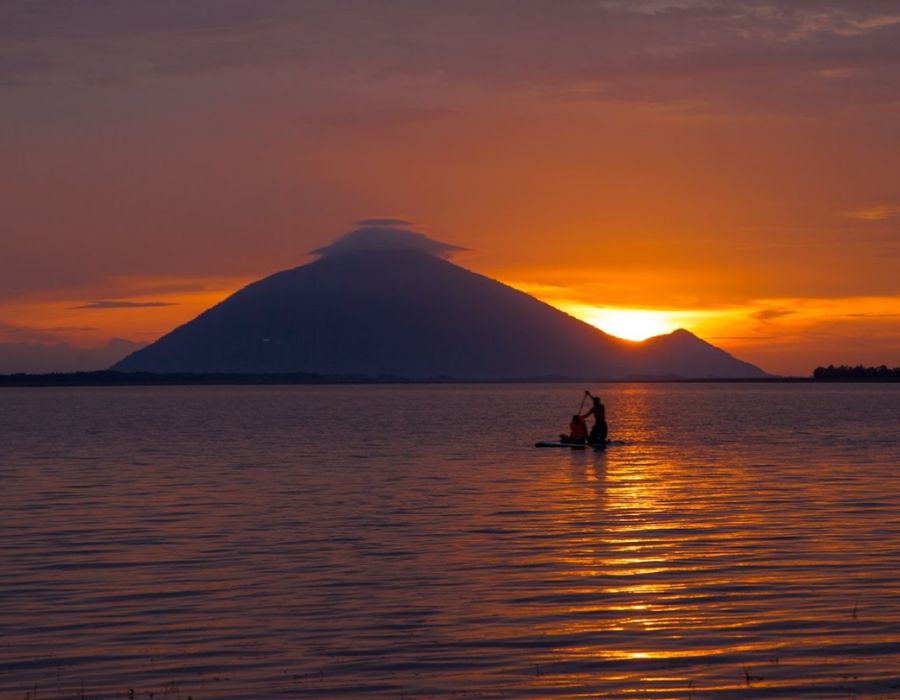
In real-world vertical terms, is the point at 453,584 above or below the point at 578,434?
below

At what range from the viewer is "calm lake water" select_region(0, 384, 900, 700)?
15.7m

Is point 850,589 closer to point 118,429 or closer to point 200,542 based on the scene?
point 200,542

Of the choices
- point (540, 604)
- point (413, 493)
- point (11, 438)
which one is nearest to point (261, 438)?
point (11, 438)

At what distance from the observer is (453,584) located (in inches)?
872

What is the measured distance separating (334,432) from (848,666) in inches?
2934

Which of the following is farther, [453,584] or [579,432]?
[579,432]

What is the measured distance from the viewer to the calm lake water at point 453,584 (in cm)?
1566

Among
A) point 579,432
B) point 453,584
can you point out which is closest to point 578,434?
point 579,432

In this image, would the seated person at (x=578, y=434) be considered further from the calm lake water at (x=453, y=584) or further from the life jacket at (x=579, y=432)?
the calm lake water at (x=453, y=584)

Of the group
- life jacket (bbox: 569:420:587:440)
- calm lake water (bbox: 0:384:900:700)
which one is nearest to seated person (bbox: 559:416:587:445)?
life jacket (bbox: 569:420:587:440)

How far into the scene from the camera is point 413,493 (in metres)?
40.5

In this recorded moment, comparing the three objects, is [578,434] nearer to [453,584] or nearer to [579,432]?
[579,432]

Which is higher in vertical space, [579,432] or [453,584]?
[579,432]

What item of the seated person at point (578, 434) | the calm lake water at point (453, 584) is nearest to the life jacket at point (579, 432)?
the seated person at point (578, 434)
